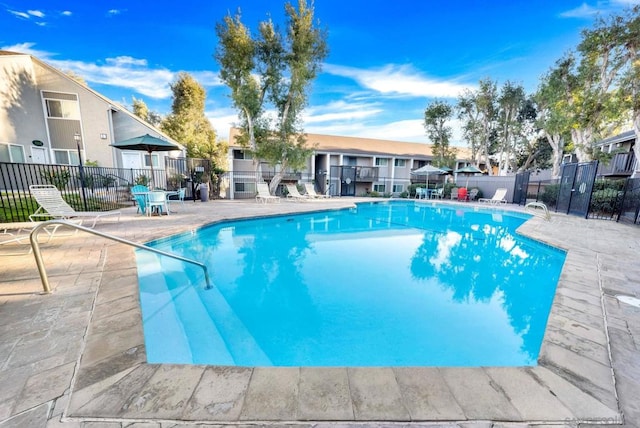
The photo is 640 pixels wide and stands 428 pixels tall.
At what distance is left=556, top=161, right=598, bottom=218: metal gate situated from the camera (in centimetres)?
890

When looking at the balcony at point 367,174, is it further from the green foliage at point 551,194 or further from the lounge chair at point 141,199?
Answer: the lounge chair at point 141,199

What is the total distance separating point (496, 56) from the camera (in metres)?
12.8

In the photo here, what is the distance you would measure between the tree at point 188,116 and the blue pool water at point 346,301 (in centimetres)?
1870

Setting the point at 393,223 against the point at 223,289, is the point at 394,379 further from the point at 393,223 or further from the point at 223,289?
the point at 393,223

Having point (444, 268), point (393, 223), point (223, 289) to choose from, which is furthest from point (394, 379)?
point (393, 223)

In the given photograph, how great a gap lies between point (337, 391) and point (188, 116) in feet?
85.7

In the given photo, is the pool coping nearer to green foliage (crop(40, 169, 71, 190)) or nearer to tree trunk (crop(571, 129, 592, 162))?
green foliage (crop(40, 169, 71, 190))

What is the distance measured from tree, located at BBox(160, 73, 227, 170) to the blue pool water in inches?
736

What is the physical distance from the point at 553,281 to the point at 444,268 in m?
1.71

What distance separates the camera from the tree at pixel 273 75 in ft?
41.9

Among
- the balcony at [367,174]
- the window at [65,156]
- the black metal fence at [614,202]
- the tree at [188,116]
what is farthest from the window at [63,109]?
the black metal fence at [614,202]

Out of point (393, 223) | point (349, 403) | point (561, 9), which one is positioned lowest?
point (393, 223)

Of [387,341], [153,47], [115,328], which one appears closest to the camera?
[115,328]

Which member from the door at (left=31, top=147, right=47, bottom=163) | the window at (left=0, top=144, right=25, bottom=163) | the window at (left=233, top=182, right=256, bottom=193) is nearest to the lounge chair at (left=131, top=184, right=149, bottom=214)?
the window at (left=0, top=144, right=25, bottom=163)
